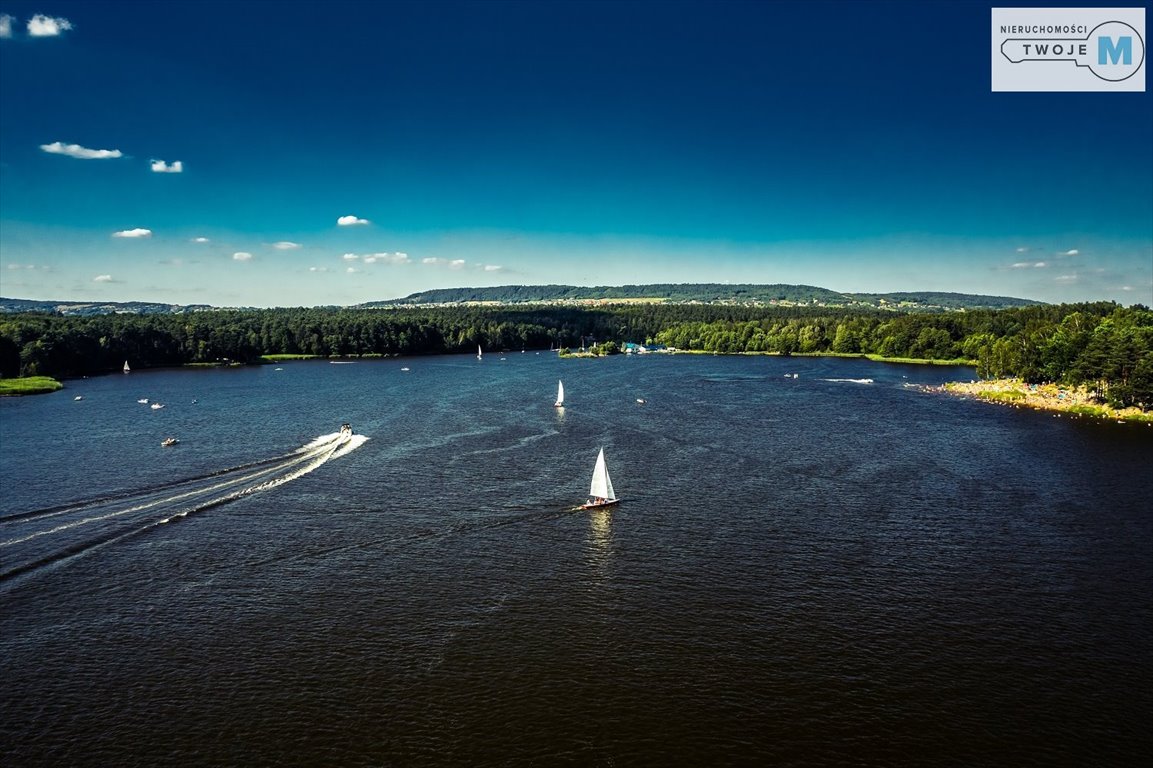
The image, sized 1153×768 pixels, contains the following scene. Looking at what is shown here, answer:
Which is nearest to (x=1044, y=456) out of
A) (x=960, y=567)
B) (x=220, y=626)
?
(x=960, y=567)

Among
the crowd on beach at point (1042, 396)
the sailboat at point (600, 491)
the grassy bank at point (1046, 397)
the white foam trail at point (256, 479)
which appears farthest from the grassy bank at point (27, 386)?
the grassy bank at point (1046, 397)

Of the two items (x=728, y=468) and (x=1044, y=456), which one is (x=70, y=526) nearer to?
(x=728, y=468)

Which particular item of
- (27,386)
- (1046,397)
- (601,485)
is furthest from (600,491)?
(27,386)

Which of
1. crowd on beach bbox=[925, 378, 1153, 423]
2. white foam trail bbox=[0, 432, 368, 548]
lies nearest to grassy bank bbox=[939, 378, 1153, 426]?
crowd on beach bbox=[925, 378, 1153, 423]

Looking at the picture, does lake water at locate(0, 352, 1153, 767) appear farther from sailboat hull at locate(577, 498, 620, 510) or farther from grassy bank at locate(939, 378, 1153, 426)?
grassy bank at locate(939, 378, 1153, 426)

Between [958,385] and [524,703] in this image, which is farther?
[958,385]

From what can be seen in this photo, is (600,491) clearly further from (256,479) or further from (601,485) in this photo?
(256,479)

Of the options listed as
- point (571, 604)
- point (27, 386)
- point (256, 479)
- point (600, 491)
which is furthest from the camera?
point (27, 386)
